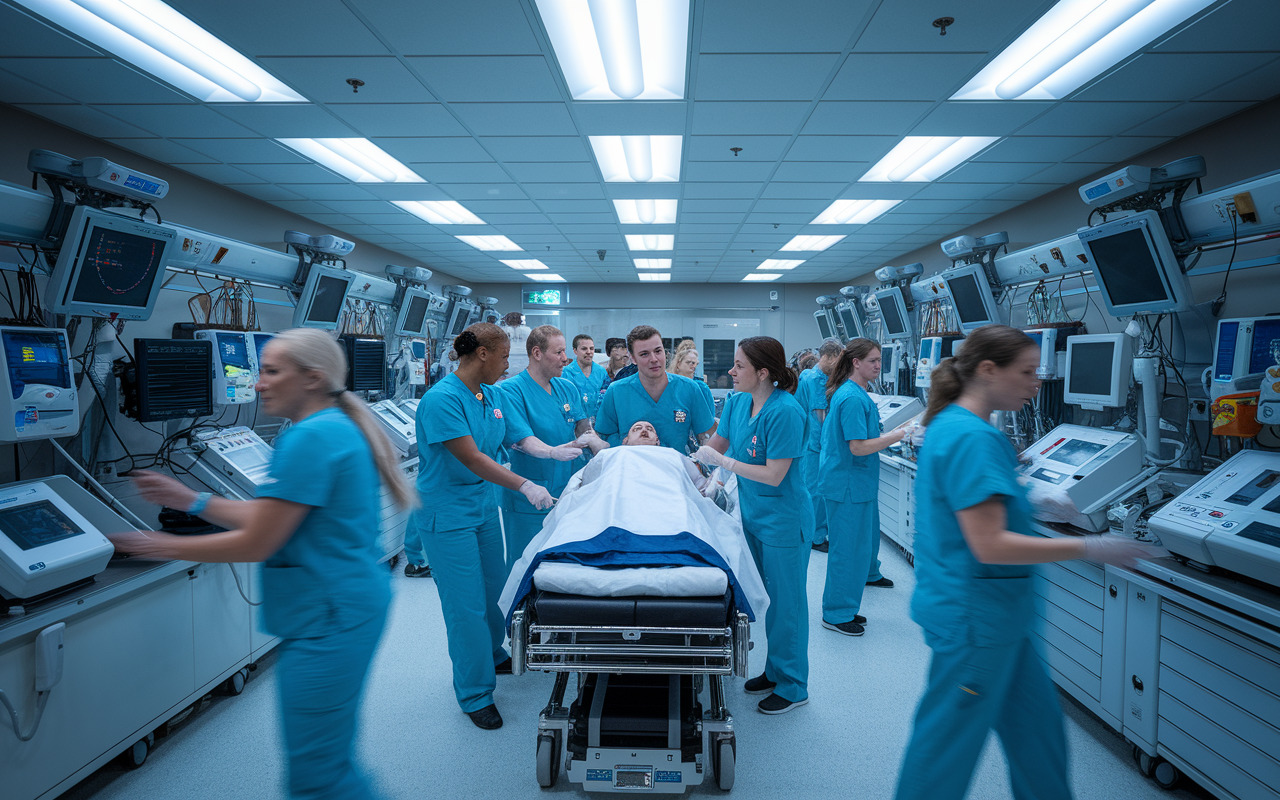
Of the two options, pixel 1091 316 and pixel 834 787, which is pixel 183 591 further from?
pixel 1091 316

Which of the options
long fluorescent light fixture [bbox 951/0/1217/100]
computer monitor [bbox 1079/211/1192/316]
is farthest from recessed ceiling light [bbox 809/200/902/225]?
computer monitor [bbox 1079/211/1192/316]

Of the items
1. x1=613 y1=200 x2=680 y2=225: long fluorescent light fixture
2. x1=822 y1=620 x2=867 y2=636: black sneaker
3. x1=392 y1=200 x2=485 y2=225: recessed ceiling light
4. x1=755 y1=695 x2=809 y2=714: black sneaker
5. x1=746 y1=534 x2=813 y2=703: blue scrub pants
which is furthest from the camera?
x1=613 y1=200 x2=680 y2=225: long fluorescent light fixture

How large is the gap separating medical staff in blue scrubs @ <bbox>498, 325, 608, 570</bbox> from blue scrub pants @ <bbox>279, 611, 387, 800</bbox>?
143 centimetres

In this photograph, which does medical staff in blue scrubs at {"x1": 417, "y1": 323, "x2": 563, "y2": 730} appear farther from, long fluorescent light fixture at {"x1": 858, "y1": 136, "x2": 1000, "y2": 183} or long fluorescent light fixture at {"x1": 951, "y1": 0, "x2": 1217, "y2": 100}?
long fluorescent light fixture at {"x1": 858, "y1": 136, "x2": 1000, "y2": 183}

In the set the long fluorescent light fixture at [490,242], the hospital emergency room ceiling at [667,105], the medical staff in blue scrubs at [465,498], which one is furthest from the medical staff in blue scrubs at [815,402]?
the long fluorescent light fixture at [490,242]

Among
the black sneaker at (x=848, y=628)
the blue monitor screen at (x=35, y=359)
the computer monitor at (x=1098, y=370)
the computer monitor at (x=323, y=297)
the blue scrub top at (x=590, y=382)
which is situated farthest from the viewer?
the blue scrub top at (x=590, y=382)

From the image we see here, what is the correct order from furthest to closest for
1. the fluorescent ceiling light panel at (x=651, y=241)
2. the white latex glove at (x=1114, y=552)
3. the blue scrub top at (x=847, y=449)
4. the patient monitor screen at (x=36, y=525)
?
1. the fluorescent ceiling light panel at (x=651, y=241)
2. the blue scrub top at (x=847, y=449)
3. the patient monitor screen at (x=36, y=525)
4. the white latex glove at (x=1114, y=552)

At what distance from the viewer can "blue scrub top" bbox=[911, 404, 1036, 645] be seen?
1.39 metres

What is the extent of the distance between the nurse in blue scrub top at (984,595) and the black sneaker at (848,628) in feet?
6.16

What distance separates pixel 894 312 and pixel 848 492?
9.74 feet

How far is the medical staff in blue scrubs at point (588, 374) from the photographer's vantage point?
4.83 meters

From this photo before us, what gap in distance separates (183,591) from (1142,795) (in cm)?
361

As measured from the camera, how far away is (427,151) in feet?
13.3

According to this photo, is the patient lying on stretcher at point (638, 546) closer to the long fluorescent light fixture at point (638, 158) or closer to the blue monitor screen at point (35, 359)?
the blue monitor screen at point (35, 359)
